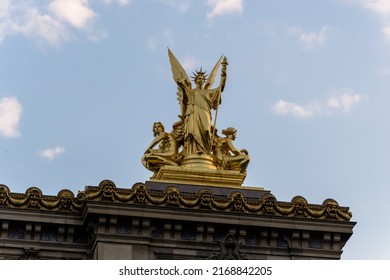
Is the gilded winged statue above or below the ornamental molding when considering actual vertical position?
above

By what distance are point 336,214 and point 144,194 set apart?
7.87m

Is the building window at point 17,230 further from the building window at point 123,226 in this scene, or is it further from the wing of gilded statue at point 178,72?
the wing of gilded statue at point 178,72

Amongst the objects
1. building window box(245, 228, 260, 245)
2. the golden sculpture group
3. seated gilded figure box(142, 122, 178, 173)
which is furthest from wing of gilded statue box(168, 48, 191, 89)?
building window box(245, 228, 260, 245)

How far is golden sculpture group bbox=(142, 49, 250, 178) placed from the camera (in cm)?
5644

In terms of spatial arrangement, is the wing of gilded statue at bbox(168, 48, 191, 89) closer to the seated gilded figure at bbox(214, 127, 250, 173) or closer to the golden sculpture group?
the golden sculpture group

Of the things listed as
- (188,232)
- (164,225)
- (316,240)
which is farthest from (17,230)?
(316,240)

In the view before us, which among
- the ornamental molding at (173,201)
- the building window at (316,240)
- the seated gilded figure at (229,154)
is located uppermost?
the seated gilded figure at (229,154)

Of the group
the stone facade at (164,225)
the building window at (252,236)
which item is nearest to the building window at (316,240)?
the stone facade at (164,225)

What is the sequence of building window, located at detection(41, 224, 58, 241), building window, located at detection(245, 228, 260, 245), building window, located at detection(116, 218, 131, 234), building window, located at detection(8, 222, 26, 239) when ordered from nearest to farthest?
building window, located at detection(116, 218, 131, 234)
building window, located at detection(8, 222, 26, 239)
building window, located at detection(41, 224, 58, 241)
building window, located at detection(245, 228, 260, 245)

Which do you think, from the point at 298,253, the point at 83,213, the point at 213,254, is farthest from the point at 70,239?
the point at 298,253

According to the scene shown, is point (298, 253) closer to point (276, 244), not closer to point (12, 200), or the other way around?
point (276, 244)

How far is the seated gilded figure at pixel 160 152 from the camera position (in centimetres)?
5656

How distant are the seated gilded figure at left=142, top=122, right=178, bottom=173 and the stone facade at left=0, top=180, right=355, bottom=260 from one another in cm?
367

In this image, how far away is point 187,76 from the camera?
194 feet
